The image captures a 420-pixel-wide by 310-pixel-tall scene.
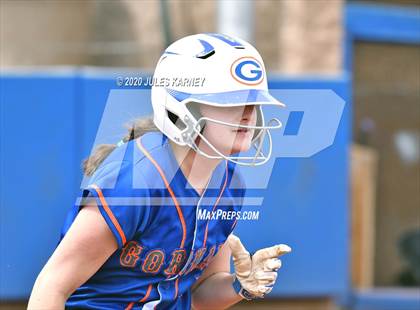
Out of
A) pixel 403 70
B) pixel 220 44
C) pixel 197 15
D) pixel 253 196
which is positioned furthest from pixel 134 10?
pixel 220 44

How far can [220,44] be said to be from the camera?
252cm

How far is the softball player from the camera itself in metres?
2.41

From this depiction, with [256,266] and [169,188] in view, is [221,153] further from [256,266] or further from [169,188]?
[256,266]

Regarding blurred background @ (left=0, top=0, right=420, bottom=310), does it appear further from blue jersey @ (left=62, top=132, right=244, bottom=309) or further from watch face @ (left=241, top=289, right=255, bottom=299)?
blue jersey @ (left=62, top=132, right=244, bottom=309)

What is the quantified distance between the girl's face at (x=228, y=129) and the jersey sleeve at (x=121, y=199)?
0.74ft

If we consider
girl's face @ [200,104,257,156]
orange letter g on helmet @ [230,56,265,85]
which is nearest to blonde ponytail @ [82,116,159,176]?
girl's face @ [200,104,257,156]

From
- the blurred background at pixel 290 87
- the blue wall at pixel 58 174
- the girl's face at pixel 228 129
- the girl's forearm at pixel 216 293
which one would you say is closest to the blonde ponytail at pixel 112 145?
the girl's face at pixel 228 129

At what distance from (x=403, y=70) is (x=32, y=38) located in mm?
2903

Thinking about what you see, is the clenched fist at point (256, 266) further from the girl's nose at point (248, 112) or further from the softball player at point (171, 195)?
the girl's nose at point (248, 112)

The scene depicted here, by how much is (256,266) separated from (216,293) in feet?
0.77

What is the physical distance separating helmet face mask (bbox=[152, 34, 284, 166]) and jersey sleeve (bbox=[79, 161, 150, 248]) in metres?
0.18

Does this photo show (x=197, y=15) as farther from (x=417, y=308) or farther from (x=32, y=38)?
(x=417, y=308)

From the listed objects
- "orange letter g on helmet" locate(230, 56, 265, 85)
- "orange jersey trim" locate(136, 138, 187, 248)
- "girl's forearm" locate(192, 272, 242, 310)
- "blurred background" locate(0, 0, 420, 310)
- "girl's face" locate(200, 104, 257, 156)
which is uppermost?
"orange letter g on helmet" locate(230, 56, 265, 85)

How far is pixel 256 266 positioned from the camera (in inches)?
105
